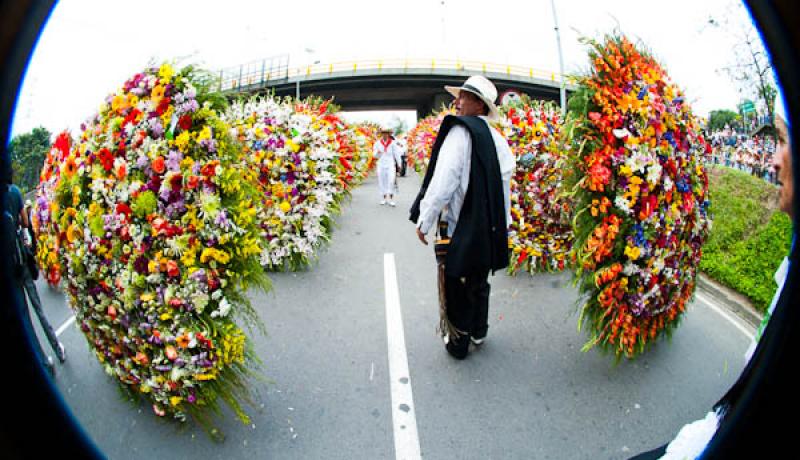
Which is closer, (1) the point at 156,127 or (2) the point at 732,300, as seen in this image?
(1) the point at 156,127

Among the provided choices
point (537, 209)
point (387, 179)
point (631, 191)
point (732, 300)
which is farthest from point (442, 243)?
point (387, 179)

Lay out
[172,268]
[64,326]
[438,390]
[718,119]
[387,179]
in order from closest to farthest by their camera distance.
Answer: [172,268] < [438,390] < [64,326] < [718,119] < [387,179]

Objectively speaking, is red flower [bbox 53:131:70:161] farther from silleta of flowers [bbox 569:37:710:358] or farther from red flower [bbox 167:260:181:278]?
silleta of flowers [bbox 569:37:710:358]

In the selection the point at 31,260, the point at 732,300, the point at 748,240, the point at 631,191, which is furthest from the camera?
the point at 748,240

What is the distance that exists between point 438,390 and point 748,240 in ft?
17.5

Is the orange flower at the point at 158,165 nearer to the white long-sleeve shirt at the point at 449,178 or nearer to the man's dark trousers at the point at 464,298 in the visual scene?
the white long-sleeve shirt at the point at 449,178

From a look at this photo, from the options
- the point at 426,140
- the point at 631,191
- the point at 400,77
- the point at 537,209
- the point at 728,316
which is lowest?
the point at 728,316

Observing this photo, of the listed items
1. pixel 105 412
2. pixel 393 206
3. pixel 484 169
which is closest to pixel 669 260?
pixel 484 169

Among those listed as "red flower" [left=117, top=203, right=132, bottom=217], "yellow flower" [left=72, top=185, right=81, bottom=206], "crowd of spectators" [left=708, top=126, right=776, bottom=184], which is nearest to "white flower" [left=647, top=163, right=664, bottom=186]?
"red flower" [left=117, top=203, right=132, bottom=217]

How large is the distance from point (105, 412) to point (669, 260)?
4.19 m

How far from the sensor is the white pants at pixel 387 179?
1277 centimetres

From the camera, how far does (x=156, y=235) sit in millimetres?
2572

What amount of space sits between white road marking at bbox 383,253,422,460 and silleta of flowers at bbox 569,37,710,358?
4.89 feet

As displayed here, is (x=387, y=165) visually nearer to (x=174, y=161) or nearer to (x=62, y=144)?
(x=62, y=144)
